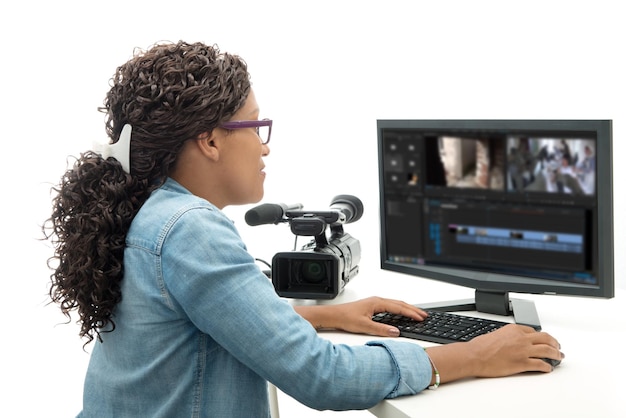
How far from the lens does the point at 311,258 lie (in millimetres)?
1870

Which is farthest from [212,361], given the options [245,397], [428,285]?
[428,285]

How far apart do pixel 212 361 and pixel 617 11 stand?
71.8 inches

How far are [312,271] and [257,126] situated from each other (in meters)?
0.55

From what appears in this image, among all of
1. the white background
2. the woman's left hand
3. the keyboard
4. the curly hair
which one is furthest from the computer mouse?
the white background

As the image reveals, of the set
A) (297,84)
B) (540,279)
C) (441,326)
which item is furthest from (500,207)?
(297,84)

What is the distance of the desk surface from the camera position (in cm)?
125

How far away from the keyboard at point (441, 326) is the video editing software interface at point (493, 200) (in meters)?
0.14

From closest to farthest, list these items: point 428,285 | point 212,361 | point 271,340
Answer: point 271,340 → point 212,361 → point 428,285

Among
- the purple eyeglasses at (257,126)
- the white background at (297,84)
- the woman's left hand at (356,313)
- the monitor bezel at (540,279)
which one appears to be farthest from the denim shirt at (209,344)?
the white background at (297,84)

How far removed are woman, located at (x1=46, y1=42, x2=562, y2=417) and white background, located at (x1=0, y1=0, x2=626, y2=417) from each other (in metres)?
1.39

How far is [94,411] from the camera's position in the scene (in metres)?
A: 1.39

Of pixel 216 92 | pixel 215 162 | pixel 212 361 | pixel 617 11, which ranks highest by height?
pixel 617 11

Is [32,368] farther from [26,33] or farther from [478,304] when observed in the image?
[478,304]

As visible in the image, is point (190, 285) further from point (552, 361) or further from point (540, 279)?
point (540, 279)
